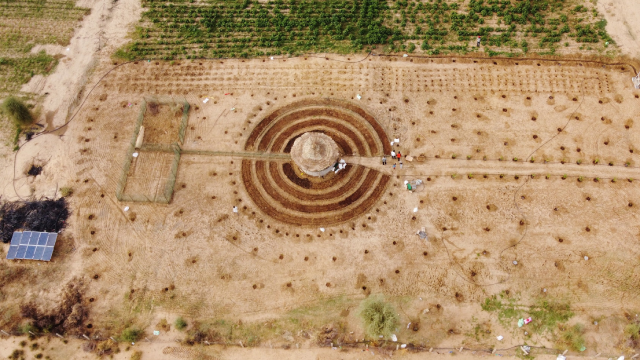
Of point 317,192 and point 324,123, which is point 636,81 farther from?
point 317,192

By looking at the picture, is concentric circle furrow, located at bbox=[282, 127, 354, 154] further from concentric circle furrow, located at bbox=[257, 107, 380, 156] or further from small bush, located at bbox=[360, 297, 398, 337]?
small bush, located at bbox=[360, 297, 398, 337]

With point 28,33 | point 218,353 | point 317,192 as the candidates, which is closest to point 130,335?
point 218,353

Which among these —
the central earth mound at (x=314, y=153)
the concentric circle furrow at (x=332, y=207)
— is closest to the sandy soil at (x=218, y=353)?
the concentric circle furrow at (x=332, y=207)

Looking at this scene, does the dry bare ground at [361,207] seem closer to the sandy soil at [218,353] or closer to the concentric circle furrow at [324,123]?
the sandy soil at [218,353]

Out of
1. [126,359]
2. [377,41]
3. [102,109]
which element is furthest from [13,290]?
[377,41]

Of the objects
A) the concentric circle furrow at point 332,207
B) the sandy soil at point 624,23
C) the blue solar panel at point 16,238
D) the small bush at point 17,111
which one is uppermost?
the sandy soil at point 624,23
